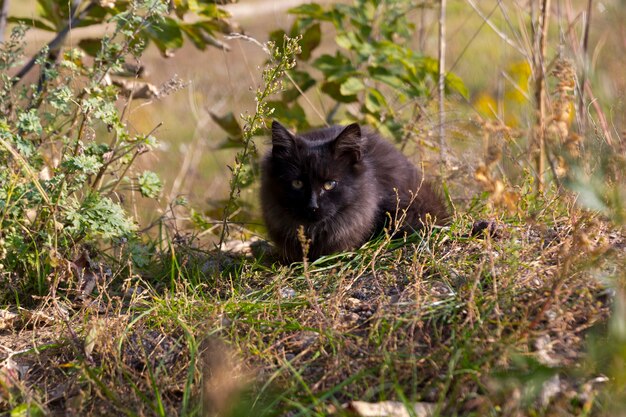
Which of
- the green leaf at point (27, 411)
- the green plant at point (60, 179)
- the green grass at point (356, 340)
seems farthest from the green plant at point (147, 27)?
the green leaf at point (27, 411)

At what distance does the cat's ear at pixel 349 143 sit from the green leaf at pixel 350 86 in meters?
0.86

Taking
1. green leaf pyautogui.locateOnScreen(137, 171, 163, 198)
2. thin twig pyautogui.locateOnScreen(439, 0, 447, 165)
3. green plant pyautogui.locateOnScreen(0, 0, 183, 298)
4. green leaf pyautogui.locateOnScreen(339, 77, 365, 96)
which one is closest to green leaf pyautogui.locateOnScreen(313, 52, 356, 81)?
green leaf pyautogui.locateOnScreen(339, 77, 365, 96)

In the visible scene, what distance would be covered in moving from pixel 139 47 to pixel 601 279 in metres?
2.38

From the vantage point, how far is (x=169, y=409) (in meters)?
2.50

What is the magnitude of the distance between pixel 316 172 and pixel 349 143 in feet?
0.76

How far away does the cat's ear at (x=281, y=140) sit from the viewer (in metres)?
3.75

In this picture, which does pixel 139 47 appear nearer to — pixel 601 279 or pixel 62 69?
pixel 62 69

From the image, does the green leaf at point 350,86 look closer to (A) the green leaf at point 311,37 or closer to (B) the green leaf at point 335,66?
(B) the green leaf at point 335,66

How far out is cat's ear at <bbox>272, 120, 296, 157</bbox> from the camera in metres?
3.75

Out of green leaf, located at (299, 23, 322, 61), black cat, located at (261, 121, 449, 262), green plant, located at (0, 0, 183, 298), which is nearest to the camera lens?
green plant, located at (0, 0, 183, 298)

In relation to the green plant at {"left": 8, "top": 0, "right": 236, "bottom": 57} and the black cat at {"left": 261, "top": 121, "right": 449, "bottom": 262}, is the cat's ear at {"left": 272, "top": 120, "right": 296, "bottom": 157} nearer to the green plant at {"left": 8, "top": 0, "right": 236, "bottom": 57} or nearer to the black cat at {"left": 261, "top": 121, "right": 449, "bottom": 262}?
the black cat at {"left": 261, "top": 121, "right": 449, "bottom": 262}

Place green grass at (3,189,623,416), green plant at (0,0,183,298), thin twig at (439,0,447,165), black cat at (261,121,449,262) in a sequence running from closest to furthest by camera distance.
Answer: green grass at (3,189,623,416)
green plant at (0,0,183,298)
black cat at (261,121,449,262)
thin twig at (439,0,447,165)

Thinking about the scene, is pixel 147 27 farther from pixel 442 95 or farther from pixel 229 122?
pixel 442 95

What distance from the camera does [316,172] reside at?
12.3 feet
